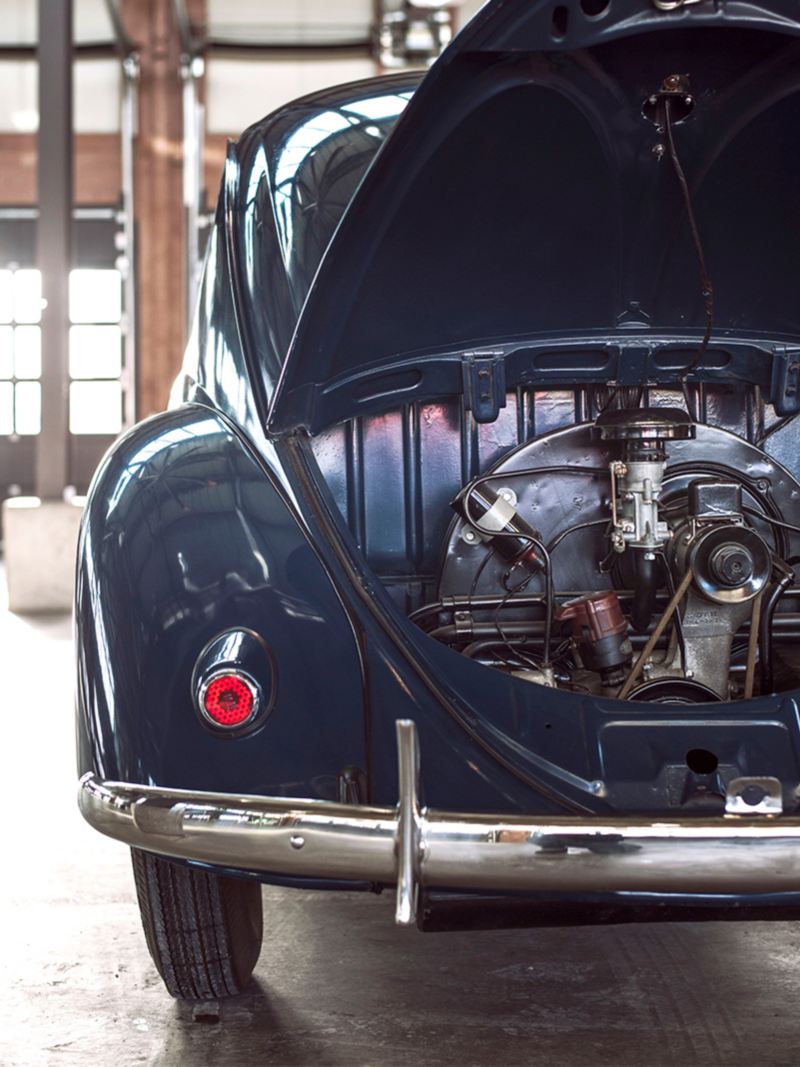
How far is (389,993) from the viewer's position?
264 centimetres

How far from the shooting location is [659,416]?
2.58m

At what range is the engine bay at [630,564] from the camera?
2555mm

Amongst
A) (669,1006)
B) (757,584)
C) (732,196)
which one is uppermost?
(732,196)

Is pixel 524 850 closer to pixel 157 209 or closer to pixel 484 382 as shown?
pixel 484 382

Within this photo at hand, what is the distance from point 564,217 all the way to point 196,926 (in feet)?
4.88

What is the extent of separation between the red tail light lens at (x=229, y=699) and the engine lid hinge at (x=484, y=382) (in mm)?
893

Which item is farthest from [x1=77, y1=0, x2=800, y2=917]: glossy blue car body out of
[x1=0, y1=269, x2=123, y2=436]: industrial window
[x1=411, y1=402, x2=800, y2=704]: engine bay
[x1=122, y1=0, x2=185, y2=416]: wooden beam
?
[x1=122, y1=0, x2=185, y2=416]: wooden beam

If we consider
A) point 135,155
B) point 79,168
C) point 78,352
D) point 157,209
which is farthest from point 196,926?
point 135,155

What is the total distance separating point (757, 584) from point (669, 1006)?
0.84 meters

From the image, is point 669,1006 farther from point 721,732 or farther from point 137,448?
point 137,448

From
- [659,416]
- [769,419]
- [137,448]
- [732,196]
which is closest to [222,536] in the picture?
[137,448]

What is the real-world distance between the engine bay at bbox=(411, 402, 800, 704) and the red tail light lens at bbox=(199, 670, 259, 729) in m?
0.49

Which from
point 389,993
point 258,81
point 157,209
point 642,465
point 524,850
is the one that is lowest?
point 389,993

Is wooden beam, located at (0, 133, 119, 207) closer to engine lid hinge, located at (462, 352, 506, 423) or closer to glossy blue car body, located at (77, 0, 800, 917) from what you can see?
glossy blue car body, located at (77, 0, 800, 917)
